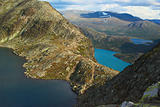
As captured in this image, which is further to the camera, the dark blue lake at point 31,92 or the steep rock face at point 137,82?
the dark blue lake at point 31,92

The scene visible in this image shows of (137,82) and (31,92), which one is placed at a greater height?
(137,82)

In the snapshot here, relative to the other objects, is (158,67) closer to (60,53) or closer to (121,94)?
(121,94)

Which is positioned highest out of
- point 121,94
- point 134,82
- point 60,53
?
point 134,82

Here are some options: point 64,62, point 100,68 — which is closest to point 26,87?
point 64,62

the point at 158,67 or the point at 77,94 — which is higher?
the point at 158,67

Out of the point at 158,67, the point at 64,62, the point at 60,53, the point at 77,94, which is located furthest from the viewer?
the point at 60,53

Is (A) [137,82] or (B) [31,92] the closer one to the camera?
(A) [137,82]

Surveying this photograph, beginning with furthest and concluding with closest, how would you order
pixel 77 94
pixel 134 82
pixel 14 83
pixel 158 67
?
pixel 14 83 < pixel 77 94 < pixel 134 82 < pixel 158 67

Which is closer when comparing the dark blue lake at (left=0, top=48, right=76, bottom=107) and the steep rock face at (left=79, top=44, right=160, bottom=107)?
the steep rock face at (left=79, top=44, right=160, bottom=107)
